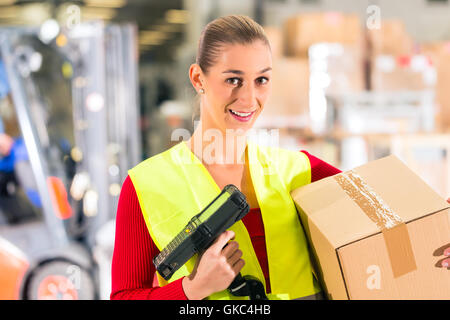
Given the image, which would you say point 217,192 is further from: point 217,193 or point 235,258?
point 235,258

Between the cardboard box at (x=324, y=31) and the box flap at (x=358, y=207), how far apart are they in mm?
2442

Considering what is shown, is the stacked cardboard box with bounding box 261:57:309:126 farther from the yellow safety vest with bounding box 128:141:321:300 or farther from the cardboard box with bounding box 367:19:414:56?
the yellow safety vest with bounding box 128:141:321:300

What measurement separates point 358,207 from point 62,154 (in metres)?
2.17

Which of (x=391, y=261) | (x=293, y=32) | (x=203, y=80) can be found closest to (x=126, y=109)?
(x=293, y=32)

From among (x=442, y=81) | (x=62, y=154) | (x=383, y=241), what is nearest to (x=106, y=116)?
(x=62, y=154)

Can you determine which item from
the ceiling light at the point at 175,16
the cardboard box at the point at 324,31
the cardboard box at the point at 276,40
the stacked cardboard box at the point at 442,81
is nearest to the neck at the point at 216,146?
the cardboard box at the point at 276,40

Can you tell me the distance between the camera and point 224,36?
98 cm

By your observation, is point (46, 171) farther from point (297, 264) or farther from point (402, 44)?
point (402, 44)

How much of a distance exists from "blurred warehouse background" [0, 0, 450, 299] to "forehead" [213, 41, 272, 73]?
4.55 ft

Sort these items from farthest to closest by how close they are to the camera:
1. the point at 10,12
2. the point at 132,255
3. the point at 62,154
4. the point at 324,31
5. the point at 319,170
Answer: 1. the point at 324,31
2. the point at 10,12
3. the point at 62,154
4. the point at 319,170
5. the point at 132,255

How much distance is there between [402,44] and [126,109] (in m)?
1.99

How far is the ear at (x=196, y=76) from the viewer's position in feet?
3.37

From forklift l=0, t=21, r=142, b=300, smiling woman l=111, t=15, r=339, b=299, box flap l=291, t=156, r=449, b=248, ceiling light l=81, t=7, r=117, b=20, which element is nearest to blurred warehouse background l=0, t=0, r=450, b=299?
forklift l=0, t=21, r=142, b=300

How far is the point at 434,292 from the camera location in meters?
0.93
